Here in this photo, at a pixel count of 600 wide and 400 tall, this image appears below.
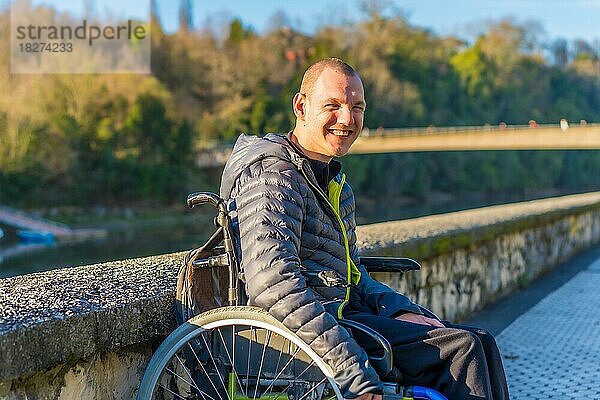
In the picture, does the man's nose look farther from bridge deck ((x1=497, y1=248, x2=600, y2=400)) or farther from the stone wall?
bridge deck ((x1=497, y1=248, x2=600, y2=400))

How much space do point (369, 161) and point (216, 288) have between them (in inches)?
2512

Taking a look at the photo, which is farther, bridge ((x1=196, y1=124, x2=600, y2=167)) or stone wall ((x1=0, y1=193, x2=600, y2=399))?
bridge ((x1=196, y1=124, x2=600, y2=167))

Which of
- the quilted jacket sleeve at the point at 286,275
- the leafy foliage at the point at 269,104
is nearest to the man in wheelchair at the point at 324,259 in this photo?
the quilted jacket sleeve at the point at 286,275

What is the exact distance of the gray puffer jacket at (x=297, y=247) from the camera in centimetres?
237

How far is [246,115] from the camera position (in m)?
58.0

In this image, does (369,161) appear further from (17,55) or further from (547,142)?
(17,55)

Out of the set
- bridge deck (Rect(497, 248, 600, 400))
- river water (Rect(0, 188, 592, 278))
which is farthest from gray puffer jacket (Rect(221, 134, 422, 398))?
river water (Rect(0, 188, 592, 278))

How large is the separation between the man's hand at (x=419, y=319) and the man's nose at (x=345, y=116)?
0.62 metres

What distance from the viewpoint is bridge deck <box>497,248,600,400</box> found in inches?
164

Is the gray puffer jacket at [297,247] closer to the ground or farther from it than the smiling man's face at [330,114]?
closer to the ground

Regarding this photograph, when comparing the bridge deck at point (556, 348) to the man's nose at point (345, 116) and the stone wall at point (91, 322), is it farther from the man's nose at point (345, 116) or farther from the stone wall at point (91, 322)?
the man's nose at point (345, 116)

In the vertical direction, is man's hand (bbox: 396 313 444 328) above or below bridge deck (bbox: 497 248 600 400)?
above

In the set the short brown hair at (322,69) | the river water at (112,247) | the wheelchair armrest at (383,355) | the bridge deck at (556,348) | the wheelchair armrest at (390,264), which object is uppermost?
the short brown hair at (322,69)

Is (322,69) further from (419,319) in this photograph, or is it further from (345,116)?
(419,319)
